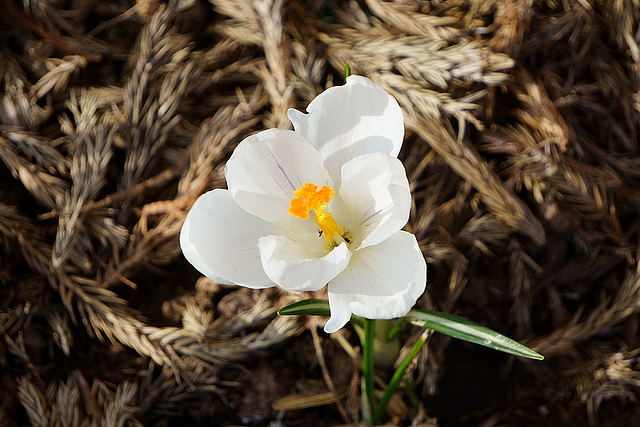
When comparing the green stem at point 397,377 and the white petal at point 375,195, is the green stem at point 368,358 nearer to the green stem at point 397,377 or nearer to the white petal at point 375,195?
the green stem at point 397,377

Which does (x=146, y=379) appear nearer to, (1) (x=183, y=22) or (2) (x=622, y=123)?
(1) (x=183, y=22)

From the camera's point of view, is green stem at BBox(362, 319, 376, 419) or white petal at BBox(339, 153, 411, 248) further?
green stem at BBox(362, 319, 376, 419)

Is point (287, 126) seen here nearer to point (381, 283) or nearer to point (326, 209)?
point (326, 209)

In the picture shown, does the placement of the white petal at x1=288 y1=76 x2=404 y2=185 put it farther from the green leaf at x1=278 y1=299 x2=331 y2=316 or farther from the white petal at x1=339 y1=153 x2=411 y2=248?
the green leaf at x1=278 y1=299 x2=331 y2=316

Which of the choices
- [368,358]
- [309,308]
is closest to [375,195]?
[309,308]

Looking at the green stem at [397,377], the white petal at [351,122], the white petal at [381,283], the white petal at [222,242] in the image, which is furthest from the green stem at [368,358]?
the white petal at [351,122]

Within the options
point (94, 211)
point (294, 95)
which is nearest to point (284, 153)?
point (294, 95)

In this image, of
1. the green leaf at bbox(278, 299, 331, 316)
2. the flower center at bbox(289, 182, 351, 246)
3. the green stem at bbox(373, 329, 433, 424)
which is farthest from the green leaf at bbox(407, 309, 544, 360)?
the flower center at bbox(289, 182, 351, 246)
